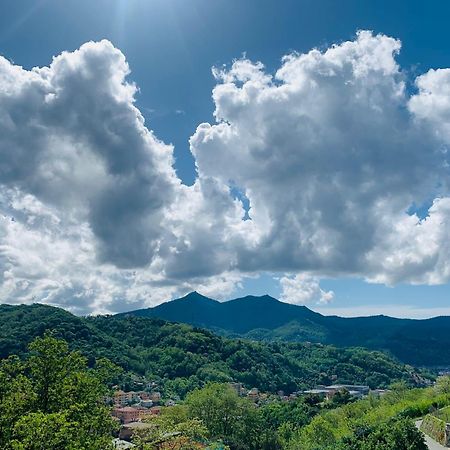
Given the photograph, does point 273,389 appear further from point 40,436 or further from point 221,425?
point 40,436

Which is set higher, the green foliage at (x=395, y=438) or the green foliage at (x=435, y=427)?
the green foliage at (x=395, y=438)

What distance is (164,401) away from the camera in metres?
99.1

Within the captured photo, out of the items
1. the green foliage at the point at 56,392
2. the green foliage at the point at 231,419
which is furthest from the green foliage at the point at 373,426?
the green foliage at the point at 56,392

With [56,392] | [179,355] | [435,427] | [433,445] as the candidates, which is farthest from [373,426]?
[179,355]

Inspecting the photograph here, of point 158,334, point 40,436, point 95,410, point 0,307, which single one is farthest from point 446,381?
point 0,307

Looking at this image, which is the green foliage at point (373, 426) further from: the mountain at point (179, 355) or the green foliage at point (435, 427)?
the mountain at point (179, 355)

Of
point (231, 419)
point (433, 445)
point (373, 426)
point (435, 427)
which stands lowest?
point (231, 419)

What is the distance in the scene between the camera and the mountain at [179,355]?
4818 inches

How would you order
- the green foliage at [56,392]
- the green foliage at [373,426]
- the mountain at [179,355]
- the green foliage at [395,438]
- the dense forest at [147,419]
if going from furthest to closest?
the mountain at [179,355] → the green foliage at [373,426] → the green foliage at [395,438] → the green foliage at [56,392] → the dense forest at [147,419]

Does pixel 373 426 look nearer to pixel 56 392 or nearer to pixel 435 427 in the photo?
pixel 435 427

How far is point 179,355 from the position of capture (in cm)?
13650

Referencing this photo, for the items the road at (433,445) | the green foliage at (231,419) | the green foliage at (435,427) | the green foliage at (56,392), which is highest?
the green foliage at (56,392)

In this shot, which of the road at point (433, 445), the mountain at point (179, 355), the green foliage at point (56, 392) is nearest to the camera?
the green foliage at point (56, 392)

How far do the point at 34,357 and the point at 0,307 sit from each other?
181180 mm
